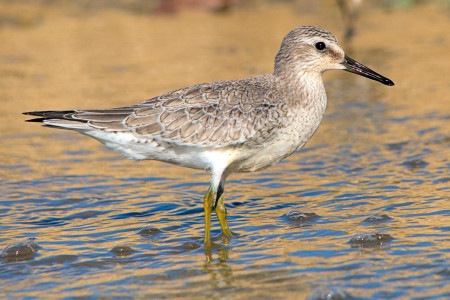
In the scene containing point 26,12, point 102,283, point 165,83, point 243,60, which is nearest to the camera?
point 102,283

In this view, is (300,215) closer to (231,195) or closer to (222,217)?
(222,217)

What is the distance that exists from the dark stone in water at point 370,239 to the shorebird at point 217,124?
3.65 feet

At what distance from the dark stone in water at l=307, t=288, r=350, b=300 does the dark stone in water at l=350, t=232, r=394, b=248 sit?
112cm

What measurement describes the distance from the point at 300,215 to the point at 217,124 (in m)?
1.39

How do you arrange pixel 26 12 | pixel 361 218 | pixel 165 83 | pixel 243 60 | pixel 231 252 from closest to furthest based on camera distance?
pixel 231 252 → pixel 361 218 → pixel 165 83 → pixel 243 60 → pixel 26 12

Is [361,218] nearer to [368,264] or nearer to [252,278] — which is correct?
[368,264]

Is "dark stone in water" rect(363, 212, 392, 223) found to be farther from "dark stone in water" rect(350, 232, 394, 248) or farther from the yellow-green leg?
the yellow-green leg

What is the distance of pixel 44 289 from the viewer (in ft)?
20.7

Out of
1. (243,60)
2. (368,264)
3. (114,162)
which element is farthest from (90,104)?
(368,264)

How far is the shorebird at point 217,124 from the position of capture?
7285 millimetres

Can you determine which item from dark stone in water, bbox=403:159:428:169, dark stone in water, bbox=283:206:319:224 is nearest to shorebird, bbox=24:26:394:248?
dark stone in water, bbox=283:206:319:224

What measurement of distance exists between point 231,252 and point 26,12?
553 inches

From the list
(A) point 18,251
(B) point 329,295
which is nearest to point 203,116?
(A) point 18,251

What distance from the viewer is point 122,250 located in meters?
7.11
